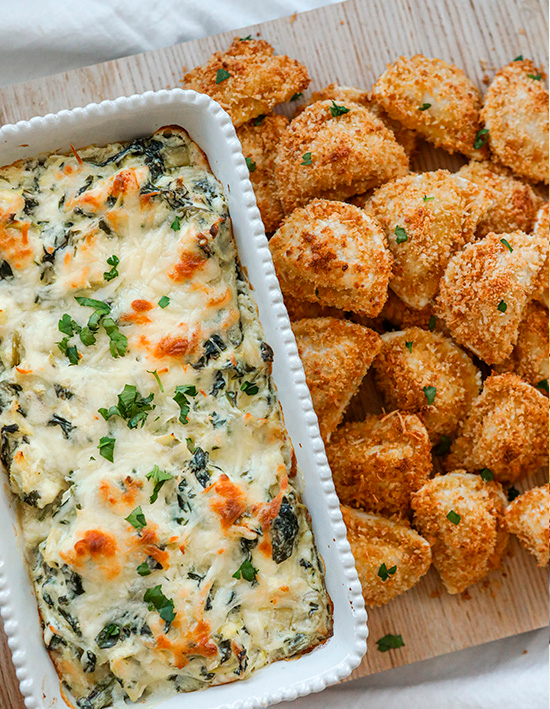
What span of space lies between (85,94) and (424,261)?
1683 mm

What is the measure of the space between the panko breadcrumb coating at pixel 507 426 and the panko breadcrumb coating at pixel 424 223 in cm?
51

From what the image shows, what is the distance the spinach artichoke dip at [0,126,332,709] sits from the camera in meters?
2.66

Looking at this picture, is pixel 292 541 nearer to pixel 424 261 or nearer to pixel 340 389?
pixel 340 389

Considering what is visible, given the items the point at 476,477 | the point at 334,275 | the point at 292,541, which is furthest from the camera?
the point at 476,477

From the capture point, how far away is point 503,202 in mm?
3529

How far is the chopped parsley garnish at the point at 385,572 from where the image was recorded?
10.8ft

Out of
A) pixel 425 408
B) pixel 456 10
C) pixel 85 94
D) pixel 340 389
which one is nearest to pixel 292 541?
pixel 340 389

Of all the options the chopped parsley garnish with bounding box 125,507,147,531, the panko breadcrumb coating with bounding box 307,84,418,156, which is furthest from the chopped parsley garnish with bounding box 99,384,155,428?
the panko breadcrumb coating with bounding box 307,84,418,156

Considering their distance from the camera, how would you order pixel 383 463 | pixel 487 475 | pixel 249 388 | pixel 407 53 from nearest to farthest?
pixel 249 388 < pixel 383 463 < pixel 487 475 < pixel 407 53

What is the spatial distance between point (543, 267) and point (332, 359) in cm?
100

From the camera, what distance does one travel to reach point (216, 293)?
2855 millimetres

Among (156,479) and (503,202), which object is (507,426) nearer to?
(503,202)

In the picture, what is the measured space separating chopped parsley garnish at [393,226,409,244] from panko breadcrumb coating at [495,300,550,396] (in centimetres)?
65

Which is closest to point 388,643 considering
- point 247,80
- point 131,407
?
point 131,407
